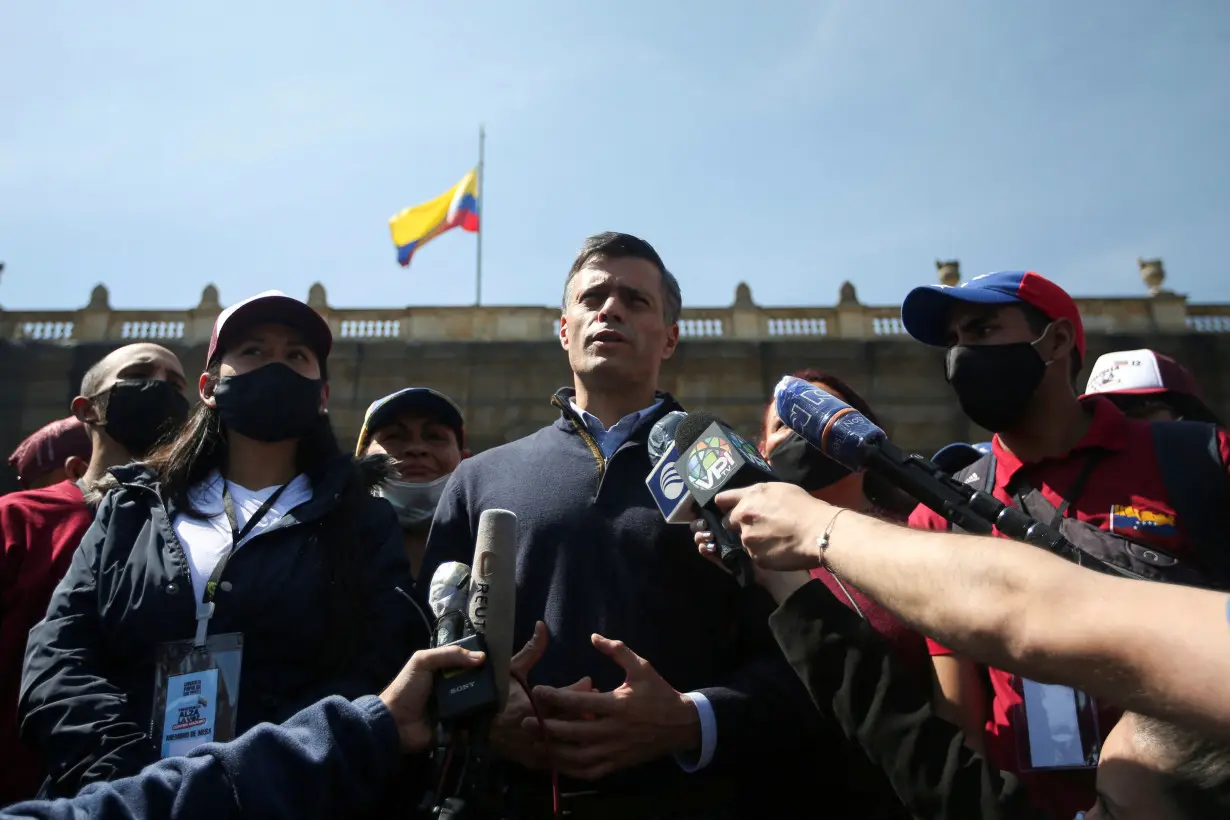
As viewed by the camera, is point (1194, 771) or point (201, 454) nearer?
point (1194, 771)

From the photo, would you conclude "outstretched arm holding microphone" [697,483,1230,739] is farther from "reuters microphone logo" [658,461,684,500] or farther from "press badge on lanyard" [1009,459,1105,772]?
"press badge on lanyard" [1009,459,1105,772]

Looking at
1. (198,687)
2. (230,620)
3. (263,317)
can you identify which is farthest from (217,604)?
(263,317)

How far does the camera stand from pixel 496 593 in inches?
68.0

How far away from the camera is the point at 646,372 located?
2926mm

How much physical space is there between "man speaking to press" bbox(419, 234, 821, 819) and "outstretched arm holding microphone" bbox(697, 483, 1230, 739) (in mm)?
833

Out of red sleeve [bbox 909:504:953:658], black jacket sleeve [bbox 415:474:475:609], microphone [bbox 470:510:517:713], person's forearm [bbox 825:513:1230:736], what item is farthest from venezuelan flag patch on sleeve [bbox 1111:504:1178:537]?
black jacket sleeve [bbox 415:474:475:609]

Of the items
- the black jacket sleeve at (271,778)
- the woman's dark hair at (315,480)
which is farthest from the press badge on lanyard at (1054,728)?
the woman's dark hair at (315,480)

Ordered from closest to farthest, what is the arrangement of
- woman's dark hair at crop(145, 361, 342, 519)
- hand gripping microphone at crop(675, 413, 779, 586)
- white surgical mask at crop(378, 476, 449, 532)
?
1. hand gripping microphone at crop(675, 413, 779, 586)
2. woman's dark hair at crop(145, 361, 342, 519)
3. white surgical mask at crop(378, 476, 449, 532)

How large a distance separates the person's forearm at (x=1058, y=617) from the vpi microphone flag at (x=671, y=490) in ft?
2.13

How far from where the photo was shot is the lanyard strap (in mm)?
2318

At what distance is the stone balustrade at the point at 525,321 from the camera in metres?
17.6

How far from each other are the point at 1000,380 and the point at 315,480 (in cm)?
204

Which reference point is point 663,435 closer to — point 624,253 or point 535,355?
point 624,253

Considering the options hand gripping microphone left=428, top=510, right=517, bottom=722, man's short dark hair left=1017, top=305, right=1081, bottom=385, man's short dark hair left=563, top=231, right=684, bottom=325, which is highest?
man's short dark hair left=563, top=231, right=684, bottom=325
